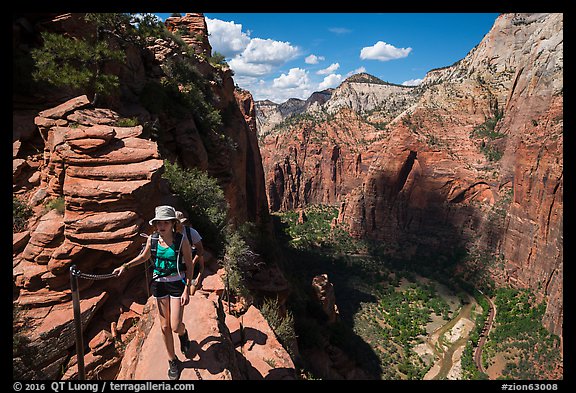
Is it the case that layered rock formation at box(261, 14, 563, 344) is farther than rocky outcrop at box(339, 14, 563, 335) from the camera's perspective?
Yes

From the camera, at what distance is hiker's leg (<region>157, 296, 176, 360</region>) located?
4305 mm

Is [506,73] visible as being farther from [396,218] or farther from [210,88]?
[210,88]

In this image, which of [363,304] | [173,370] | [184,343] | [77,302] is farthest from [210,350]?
[363,304]

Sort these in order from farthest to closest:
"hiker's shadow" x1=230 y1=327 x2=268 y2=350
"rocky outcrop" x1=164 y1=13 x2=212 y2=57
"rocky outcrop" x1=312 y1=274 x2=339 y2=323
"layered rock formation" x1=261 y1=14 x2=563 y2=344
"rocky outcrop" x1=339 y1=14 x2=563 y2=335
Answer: "layered rock formation" x1=261 y1=14 x2=563 y2=344 → "rocky outcrop" x1=339 y1=14 x2=563 y2=335 → "rocky outcrop" x1=164 y1=13 x2=212 y2=57 → "rocky outcrop" x1=312 y1=274 x2=339 y2=323 → "hiker's shadow" x1=230 y1=327 x2=268 y2=350

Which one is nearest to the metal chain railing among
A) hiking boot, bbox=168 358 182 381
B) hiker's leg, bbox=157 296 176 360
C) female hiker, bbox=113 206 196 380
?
female hiker, bbox=113 206 196 380

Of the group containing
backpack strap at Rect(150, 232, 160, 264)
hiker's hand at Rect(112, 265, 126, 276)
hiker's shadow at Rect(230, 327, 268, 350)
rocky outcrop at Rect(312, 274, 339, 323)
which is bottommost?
rocky outcrop at Rect(312, 274, 339, 323)

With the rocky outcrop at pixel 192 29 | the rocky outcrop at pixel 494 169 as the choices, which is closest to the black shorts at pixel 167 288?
the rocky outcrop at pixel 192 29

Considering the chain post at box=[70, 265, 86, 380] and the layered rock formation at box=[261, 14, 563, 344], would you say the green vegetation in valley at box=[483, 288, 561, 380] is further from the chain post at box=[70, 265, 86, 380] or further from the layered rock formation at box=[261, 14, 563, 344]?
the chain post at box=[70, 265, 86, 380]

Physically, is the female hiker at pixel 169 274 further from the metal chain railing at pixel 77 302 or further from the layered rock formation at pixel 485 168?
the layered rock formation at pixel 485 168

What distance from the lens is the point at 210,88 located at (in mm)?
20344

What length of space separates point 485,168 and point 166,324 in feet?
179

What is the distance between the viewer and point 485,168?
46.8 metres

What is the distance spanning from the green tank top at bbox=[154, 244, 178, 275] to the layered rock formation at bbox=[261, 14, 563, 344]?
114 ft
